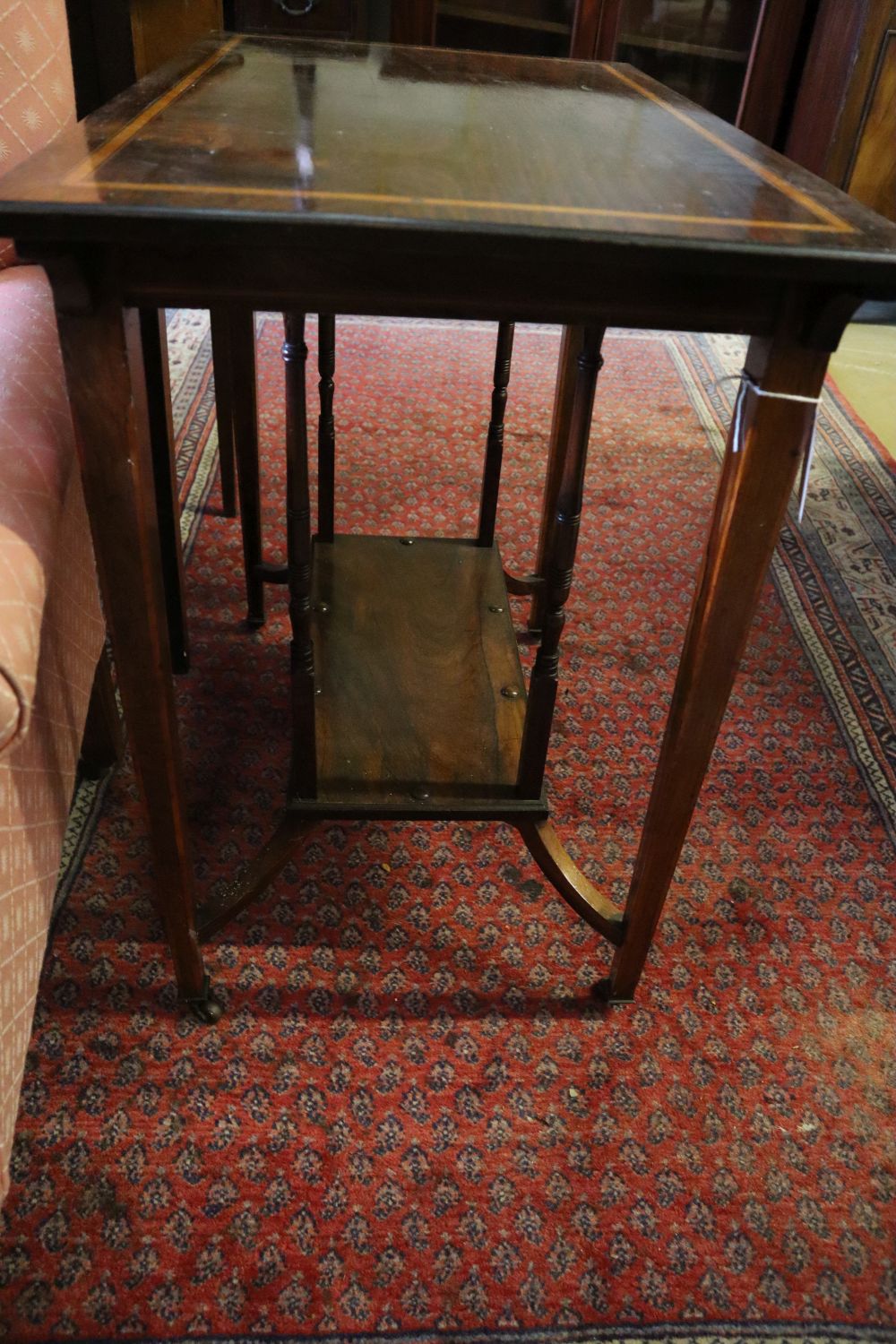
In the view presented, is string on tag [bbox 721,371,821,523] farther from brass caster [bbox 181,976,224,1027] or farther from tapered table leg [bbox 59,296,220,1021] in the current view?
brass caster [bbox 181,976,224,1027]

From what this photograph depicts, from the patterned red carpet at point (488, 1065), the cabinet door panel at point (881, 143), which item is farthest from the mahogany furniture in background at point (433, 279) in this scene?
the cabinet door panel at point (881, 143)

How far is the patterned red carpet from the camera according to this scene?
2.90ft

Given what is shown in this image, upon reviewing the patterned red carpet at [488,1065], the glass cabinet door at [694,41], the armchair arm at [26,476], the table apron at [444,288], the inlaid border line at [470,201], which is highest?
the inlaid border line at [470,201]

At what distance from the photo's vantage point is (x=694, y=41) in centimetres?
308

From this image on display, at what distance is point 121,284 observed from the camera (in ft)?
2.20

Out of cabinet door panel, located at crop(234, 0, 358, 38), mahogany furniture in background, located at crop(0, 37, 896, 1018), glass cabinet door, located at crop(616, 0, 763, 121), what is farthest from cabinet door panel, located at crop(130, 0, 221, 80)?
mahogany furniture in background, located at crop(0, 37, 896, 1018)

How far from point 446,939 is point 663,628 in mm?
791

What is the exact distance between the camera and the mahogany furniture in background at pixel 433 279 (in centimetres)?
65

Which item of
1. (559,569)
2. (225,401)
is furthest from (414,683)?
(225,401)

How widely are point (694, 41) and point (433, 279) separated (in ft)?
9.86

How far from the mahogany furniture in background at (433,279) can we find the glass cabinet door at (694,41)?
2206 millimetres

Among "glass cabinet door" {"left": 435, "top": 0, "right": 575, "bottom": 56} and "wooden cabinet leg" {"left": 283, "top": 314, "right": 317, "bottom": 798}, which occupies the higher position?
"glass cabinet door" {"left": 435, "top": 0, "right": 575, "bottom": 56}

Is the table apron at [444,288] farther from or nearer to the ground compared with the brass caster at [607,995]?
farther from the ground

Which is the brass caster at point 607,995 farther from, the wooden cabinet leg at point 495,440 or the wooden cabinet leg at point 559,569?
the wooden cabinet leg at point 495,440
